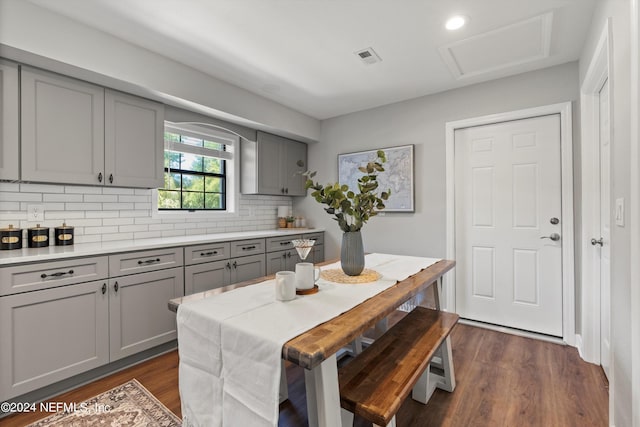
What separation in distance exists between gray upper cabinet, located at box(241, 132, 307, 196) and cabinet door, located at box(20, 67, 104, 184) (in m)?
1.68

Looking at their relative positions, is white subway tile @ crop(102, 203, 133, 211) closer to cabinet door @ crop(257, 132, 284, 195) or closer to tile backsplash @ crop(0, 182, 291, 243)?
tile backsplash @ crop(0, 182, 291, 243)

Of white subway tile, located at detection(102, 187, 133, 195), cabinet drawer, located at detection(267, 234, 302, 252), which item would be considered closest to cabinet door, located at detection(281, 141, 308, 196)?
cabinet drawer, located at detection(267, 234, 302, 252)

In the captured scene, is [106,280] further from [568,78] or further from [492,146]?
[568,78]

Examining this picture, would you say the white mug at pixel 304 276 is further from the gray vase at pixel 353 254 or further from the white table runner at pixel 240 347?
the gray vase at pixel 353 254

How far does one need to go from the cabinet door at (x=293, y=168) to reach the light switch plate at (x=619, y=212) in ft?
10.6

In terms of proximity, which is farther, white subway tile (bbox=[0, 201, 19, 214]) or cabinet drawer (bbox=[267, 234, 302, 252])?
cabinet drawer (bbox=[267, 234, 302, 252])

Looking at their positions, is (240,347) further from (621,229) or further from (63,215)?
(63,215)

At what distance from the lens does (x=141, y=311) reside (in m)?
2.40

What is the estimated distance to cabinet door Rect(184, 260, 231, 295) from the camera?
2693 millimetres

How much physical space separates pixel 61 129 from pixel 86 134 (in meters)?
0.15

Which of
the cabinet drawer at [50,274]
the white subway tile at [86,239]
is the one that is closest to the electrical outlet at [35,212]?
the white subway tile at [86,239]

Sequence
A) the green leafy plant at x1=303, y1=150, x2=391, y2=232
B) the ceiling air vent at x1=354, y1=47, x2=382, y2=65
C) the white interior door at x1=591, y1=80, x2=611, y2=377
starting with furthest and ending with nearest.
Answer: the ceiling air vent at x1=354, y1=47, x2=382, y2=65 < the white interior door at x1=591, y1=80, x2=611, y2=377 < the green leafy plant at x1=303, y1=150, x2=391, y2=232

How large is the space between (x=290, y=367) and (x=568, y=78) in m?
3.47

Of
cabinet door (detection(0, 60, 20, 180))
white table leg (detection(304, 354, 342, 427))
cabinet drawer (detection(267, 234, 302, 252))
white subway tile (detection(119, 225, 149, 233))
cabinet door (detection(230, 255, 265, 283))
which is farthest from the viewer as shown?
cabinet drawer (detection(267, 234, 302, 252))
